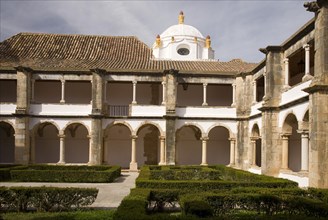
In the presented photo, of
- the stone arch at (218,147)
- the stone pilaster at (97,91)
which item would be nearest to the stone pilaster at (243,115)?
the stone arch at (218,147)

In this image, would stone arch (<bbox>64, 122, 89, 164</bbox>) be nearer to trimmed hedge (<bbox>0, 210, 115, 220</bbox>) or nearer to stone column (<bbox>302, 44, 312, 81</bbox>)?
stone column (<bbox>302, 44, 312, 81</bbox>)

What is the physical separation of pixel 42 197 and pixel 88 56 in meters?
17.3

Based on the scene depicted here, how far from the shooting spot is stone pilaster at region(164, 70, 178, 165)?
2261cm

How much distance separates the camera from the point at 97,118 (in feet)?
74.6

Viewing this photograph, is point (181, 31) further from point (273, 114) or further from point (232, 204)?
point (232, 204)

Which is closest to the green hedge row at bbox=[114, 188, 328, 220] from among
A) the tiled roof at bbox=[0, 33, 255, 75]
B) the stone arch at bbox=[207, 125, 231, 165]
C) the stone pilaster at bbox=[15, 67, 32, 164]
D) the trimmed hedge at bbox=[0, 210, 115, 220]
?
the trimmed hedge at bbox=[0, 210, 115, 220]

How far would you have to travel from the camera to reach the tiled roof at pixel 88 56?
23969 millimetres

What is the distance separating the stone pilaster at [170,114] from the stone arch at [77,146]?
7.10 metres

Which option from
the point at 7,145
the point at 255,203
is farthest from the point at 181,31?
the point at 255,203

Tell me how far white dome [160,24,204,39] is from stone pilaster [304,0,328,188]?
21202 millimetres

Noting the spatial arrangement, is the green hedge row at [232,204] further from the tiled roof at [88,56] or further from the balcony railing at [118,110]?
the tiled roof at [88,56]

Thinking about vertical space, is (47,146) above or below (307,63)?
below

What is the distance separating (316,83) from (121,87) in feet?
54.9

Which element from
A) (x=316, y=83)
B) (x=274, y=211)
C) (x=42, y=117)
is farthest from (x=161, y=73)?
(x=274, y=211)
